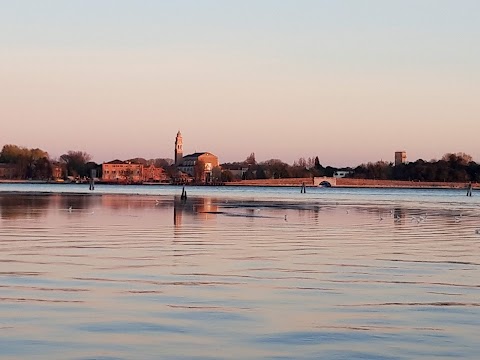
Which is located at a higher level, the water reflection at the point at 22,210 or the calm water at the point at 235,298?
the water reflection at the point at 22,210

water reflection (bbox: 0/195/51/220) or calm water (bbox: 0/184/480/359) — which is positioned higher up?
water reflection (bbox: 0/195/51/220)

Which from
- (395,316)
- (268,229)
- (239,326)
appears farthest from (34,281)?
(268,229)

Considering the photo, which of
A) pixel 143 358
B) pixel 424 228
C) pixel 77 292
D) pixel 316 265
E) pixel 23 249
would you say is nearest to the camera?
pixel 143 358

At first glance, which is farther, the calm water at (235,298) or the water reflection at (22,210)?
the water reflection at (22,210)

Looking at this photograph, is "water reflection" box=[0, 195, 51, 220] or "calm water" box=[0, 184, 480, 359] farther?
"water reflection" box=[0, 195, 51, 220]

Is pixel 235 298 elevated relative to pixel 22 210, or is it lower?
lower

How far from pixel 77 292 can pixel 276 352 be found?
5.58 metres

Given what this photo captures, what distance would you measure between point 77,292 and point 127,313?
2.34 metres

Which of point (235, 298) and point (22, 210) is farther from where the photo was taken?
point (22, 210)

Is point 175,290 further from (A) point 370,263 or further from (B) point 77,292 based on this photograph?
(A) point 370,263

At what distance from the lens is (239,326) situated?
12.9 meters

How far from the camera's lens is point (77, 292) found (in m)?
15.8

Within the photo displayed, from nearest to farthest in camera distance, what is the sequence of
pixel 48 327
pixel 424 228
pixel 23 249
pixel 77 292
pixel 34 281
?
pixel 48 327, pixel 77 292, pixel 34 281, pixel 23 249, pixel 424 228

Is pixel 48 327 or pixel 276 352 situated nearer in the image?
pixel 276 352
